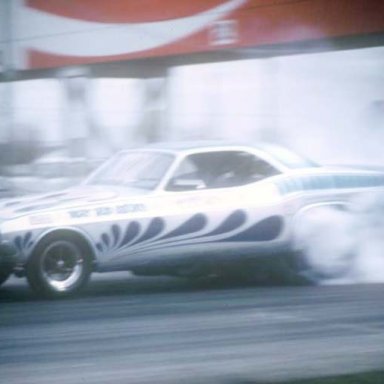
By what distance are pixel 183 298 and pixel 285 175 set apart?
1790mm

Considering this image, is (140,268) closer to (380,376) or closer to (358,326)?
(358,326)

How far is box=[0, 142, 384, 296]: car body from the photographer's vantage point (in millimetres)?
12195

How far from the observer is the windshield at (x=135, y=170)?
13000 millimetres

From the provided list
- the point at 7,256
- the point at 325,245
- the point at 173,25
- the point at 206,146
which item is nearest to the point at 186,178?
the point at 206,146

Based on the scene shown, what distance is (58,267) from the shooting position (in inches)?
483

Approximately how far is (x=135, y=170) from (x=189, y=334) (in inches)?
139

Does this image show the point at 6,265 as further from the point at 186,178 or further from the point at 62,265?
the point at 186,178

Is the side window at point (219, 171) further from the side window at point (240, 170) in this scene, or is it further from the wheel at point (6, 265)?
the wheel at point (6, 265)

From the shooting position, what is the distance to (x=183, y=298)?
12.5 meters

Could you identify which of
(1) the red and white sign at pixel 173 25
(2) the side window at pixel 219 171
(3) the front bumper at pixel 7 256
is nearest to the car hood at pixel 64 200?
(3) the front bumper at pixel 7 256

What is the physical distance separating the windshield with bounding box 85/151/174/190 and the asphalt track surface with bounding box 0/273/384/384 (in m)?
1.10

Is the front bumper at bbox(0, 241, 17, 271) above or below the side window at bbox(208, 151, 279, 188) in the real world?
below

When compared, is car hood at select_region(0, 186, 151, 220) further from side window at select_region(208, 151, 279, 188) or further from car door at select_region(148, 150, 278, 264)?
side window at select_region(208, 151, 279, 188)

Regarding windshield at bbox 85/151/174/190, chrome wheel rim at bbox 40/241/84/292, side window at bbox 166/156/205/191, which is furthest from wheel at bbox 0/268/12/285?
side window at bbox 166/156/205/191
